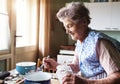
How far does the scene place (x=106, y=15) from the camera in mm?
3893

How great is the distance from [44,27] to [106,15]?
1.12 m

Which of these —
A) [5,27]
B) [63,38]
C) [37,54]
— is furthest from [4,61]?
[63,38]

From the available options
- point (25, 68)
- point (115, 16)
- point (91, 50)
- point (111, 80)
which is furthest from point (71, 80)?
point (115, 16)

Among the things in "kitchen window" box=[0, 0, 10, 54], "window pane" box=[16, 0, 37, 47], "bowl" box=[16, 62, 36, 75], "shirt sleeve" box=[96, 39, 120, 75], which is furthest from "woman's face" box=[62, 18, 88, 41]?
"window pane" box=[16, 0, 37, 47]

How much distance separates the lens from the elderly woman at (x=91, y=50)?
1.15m

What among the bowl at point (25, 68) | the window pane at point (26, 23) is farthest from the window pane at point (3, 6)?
the bowl at point (25, 68)

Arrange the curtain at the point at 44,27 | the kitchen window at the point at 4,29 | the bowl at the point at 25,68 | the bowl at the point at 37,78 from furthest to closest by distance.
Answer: the curtain at the point at 44,27, the kitchen window at the point at 4,29, the bowl at the point at 25,68, the bowl at the point at 37,78

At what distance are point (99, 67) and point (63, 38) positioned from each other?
123 inches

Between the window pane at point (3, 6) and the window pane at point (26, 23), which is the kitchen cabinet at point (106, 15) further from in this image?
the window pane at point (3, 6)

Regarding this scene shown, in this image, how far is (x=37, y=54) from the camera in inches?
153

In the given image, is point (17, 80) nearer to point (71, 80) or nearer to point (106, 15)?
point (71, 80)

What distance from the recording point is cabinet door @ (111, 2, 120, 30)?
3.82m

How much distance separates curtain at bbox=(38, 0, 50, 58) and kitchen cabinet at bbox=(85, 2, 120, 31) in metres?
0.75

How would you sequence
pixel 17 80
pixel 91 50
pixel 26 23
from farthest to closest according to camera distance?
pixel 26 23
pixel 17 80
pixel 91 50
